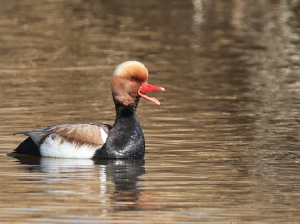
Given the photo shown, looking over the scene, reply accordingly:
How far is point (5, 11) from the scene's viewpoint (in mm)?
30656

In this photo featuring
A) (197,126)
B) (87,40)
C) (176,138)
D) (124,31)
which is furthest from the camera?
(124,31)

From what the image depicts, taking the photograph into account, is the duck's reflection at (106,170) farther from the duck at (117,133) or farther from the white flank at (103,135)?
the white flank at (103,135)

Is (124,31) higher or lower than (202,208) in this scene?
lower

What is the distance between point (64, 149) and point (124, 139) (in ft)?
2.78

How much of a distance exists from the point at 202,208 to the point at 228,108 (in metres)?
6.31

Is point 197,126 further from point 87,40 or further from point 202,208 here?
point 87,40

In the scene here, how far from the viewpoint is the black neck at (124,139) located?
31.2ft

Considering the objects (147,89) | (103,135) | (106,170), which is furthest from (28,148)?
(147,89)

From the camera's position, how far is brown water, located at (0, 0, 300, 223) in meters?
7.38

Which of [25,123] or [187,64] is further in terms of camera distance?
[187,64]

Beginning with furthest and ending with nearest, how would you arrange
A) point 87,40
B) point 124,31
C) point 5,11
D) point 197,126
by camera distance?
1. point 5,11
2. point 124,31
3. point 87,40
4. point 197,126

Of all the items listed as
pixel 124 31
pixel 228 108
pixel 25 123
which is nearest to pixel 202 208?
pixel 25 123

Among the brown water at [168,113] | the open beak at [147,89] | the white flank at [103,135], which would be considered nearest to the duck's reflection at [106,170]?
the brown water at [168,113]

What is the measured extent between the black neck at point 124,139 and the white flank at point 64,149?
0.42ft
